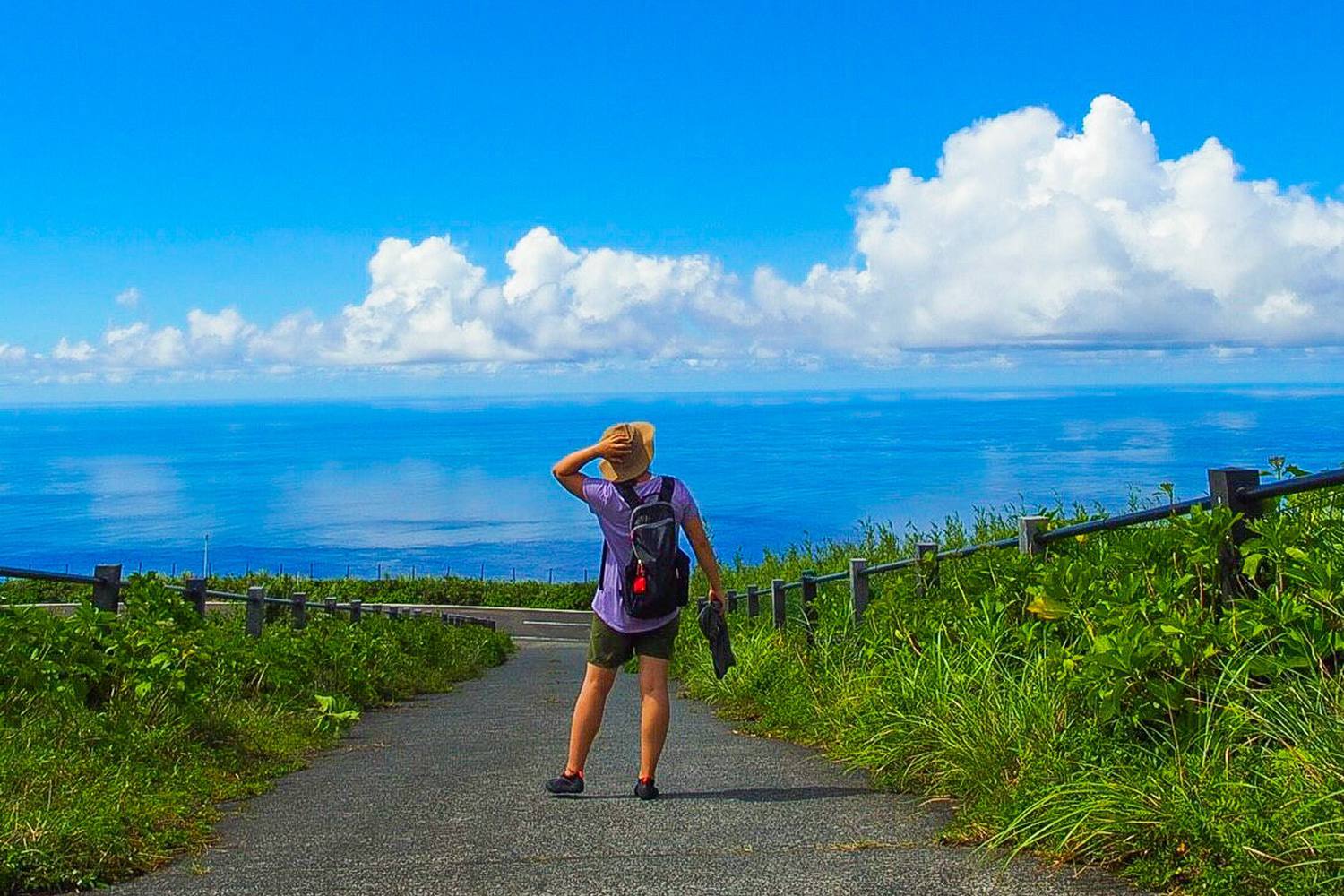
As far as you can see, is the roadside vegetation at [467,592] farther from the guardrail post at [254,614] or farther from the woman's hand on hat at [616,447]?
the woman's hand on hat at [616,447]

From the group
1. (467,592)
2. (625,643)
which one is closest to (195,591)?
(625,643)

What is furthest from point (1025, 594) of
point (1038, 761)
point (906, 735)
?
point (1038, 761)

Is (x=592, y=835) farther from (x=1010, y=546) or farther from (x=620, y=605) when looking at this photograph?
(x=1010, y=546)

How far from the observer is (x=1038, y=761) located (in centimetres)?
473

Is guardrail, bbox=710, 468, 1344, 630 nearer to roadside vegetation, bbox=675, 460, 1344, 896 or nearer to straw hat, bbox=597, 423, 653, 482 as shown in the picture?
roadside vegetation, bbox=675, 460, 1344, 896

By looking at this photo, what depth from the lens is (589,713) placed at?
19.6 ft

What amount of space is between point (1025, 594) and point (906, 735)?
1.27 metres

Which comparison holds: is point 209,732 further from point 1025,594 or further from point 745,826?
point 1025,594

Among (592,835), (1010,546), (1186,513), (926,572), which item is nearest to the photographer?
(592,835)

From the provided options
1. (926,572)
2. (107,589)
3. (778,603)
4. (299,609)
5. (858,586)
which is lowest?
(299,609)

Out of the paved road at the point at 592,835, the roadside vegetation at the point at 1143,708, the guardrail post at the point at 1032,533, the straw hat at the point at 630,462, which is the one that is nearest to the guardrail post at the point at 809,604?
the paved road at the point at 592,835

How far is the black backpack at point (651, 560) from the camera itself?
573 cm

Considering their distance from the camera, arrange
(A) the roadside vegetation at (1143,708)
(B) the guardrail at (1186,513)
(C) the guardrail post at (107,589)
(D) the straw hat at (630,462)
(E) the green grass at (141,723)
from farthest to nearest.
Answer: (C) the guardrail post at (107,589)
(D) the straw hat at (630,462)
(B) the guardrail at (1186,513)
(E) the green grass at (141,723)
(A) the roadside vegetation at (1143,708)

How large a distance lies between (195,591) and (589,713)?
6318mm
